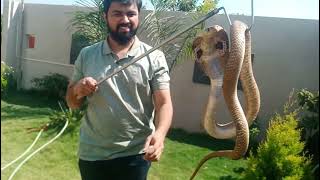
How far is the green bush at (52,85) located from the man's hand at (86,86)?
14.2 ft

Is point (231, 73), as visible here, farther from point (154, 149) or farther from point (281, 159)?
point (281, 159)

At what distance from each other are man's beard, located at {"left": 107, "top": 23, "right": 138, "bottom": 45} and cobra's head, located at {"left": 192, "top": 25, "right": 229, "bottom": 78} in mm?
225

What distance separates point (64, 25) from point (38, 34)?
399 mm

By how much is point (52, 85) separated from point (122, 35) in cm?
458

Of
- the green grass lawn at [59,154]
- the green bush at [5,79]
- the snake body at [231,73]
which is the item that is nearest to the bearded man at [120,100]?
the snake body at [231,73]

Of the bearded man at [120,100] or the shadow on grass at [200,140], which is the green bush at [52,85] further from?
the bearded man at [120,100]

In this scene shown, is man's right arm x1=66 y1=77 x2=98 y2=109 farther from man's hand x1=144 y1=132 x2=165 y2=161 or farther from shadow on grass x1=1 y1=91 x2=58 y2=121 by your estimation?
shadow on grass x1=1 y1=91 x2=58 y2=121

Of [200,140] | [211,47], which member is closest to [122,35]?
[211,47]

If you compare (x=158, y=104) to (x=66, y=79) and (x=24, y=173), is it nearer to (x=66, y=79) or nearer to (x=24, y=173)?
(x=24, y=173)

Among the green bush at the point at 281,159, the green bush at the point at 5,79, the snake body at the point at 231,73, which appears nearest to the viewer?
the snake body at the point at 231,73

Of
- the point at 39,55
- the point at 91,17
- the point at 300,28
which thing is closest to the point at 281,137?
the point at 300,28

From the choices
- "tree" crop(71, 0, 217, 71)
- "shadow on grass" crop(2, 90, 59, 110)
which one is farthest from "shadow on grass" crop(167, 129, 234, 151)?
"shadow on grass" crop(2, 90, 59, 110)

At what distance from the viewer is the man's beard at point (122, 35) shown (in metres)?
1.56

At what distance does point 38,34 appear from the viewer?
670 cm
